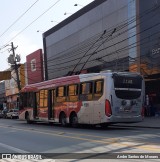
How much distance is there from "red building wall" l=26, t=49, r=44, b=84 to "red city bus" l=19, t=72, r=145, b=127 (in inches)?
1186

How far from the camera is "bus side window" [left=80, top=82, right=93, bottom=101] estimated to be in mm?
23466

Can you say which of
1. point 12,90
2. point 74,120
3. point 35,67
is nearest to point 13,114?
point 35,67

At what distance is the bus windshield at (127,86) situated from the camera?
2238 cm

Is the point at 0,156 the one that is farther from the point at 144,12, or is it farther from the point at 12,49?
the point at 12,49

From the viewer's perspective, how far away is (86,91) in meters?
23.9

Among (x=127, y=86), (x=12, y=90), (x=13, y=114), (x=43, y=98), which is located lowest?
(x=13, y=114)

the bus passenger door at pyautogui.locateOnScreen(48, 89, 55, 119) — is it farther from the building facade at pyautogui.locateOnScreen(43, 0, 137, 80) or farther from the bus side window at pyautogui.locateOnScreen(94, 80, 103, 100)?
the building facade at pyautogui.locateOnScreen(43, 0, 137, 80)

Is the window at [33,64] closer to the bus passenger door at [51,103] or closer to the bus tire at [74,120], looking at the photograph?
the bus passenger door at [51,103]

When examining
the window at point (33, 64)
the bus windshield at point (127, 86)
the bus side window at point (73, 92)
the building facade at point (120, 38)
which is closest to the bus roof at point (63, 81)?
the bus side window at point (73, 92)

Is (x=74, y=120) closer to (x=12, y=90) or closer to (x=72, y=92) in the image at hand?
(x=72, y=92)

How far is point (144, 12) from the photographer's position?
116 ft

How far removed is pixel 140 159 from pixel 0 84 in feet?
260

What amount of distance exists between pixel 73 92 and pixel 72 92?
0.13 meters

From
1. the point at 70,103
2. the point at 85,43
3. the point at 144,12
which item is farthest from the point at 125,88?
the point at 85,43
